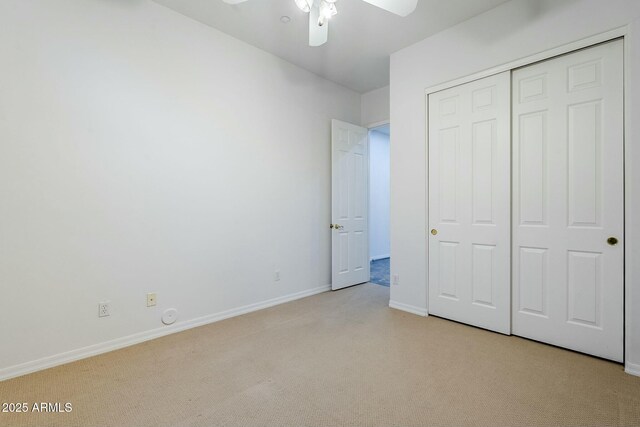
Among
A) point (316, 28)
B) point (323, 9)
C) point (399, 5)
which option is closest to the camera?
point (399, 5)

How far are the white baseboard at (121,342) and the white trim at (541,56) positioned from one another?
9.36 feet

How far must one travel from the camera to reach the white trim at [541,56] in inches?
81.0

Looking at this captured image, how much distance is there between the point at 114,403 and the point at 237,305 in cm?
146

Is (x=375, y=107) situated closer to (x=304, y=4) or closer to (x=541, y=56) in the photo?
(x=541, y=56)

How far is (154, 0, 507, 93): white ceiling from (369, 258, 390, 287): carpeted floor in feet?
9.49

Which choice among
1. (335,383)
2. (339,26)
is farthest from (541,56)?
(335,383)

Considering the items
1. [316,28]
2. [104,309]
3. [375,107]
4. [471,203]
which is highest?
[375,107]

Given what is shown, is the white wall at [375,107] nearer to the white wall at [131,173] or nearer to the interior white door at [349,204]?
the interior white door at [349,204]

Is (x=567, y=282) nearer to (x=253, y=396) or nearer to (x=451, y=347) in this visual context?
(x=451, y=347)

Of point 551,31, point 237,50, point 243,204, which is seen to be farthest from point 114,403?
point 551,31

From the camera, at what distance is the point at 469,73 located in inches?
108

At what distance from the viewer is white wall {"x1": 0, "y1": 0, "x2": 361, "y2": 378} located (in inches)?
79.0

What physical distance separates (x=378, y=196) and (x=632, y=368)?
16.3 ft

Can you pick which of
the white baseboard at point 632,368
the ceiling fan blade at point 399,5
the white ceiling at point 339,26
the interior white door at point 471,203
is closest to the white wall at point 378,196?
the white ceiling at point 339,26
